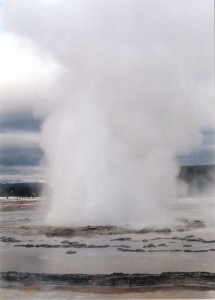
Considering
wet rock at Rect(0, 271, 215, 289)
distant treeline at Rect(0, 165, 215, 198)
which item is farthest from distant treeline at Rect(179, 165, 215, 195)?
wet rock at Rect(0, 271, 215, 289)

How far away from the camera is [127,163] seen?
9.02 meters

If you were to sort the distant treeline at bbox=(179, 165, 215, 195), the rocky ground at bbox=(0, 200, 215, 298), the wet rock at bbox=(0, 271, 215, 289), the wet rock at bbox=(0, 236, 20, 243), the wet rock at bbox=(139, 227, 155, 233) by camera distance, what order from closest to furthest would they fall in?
the wet rock at bbox=(0, 271, 215, 289)
the rocky ground at bbox=(0, 200, 215, 298)
the wet rock at bbox=(0, 236, 20, 243)
the wet rock at bbox=(139, 227, 155, 233)
the distant treeline at bbox=(179, 165, 215, 195)

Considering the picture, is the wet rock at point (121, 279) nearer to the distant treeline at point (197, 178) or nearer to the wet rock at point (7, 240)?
the wet rock at point (7, 240)

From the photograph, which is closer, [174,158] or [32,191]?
[174,158]

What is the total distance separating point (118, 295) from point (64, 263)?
1093 millimetres

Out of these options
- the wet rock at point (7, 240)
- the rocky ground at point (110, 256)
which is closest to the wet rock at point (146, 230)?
the rocky ground at point (110, 256)

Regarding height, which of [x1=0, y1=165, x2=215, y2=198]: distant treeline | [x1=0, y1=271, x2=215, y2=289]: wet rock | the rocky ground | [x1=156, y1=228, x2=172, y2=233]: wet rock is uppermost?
[x1=0, y1=165, x2=215, y2=198]: distant treeline

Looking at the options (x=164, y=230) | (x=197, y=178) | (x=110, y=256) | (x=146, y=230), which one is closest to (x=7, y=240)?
(x=110, y=256)

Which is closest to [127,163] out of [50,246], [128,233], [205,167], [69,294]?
[205,167]

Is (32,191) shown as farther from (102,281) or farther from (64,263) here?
(102,281)

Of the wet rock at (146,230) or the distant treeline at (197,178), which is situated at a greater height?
the distant treeline at (197,178)

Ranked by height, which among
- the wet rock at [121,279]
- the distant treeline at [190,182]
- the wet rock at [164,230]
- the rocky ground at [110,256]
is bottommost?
the wet rock at [121,279]

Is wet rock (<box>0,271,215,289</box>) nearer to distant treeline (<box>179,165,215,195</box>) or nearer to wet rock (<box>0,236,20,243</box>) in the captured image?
wet rock (<box>0,236,20,243</box>)

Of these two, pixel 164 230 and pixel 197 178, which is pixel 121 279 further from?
pixel 197 178
